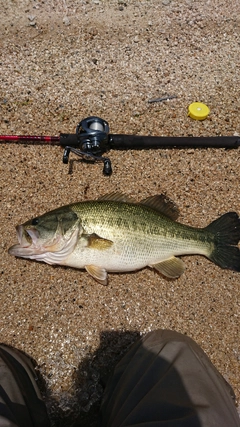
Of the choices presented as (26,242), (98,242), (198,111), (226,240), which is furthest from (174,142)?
(26,242)

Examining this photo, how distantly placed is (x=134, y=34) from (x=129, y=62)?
57 centimetres

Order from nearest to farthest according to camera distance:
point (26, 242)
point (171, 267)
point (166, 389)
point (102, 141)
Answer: point (166, 389) → point (26, 242) → point (171, 267) → point (102, 141)

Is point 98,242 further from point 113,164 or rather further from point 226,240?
point 226,240

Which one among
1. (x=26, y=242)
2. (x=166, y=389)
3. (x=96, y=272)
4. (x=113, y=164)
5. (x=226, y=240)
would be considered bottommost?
(x=166, y=389)

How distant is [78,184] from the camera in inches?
132

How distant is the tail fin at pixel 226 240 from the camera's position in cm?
296

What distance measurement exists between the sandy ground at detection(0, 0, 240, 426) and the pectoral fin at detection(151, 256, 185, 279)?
0.47 ft

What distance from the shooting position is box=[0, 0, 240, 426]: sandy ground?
Result: 111 inches

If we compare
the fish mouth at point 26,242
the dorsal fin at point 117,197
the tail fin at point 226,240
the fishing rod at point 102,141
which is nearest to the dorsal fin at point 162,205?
the dorsal fin at point 117,197

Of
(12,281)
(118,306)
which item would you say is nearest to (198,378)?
(118,306)

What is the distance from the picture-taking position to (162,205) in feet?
10.2

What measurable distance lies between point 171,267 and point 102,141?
1.43 meters

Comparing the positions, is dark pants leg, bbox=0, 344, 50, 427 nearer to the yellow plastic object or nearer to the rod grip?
the rod grip

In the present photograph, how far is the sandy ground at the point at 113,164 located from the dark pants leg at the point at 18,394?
189 mm
